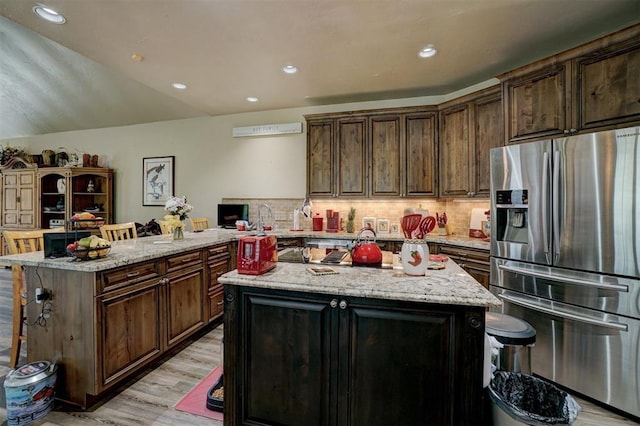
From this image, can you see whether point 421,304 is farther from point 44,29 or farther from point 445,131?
point 44,29

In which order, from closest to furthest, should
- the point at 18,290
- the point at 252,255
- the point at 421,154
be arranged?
the point at 252,255 → the point at 18,290 → the point at 421,154

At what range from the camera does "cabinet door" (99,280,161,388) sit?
6.36 ft

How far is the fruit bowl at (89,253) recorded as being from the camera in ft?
6.26

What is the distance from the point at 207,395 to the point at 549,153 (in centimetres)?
311

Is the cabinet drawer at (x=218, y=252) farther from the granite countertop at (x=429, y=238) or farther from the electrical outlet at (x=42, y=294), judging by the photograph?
the electrical outlet at (x=42, y=294)

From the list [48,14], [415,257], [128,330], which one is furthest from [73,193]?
[415,257]

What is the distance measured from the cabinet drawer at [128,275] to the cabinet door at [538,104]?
3380mm

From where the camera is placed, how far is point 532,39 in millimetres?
2611

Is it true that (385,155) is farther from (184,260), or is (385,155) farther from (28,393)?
(28,393)

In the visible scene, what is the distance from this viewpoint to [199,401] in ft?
6.63

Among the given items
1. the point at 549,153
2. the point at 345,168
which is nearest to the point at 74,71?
the point at 345,168

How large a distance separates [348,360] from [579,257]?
1897 mm

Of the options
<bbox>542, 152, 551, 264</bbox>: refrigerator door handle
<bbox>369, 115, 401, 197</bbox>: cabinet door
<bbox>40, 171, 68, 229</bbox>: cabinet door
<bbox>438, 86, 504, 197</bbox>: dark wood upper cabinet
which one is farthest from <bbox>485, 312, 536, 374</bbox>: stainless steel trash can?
<bbox>40, 171, 68, 229</bbox>: cabinet door

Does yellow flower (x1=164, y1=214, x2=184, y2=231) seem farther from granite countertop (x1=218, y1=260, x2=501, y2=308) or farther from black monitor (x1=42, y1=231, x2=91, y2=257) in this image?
granite countertop (x1=218, y1=260, x2=501, y2=308)
